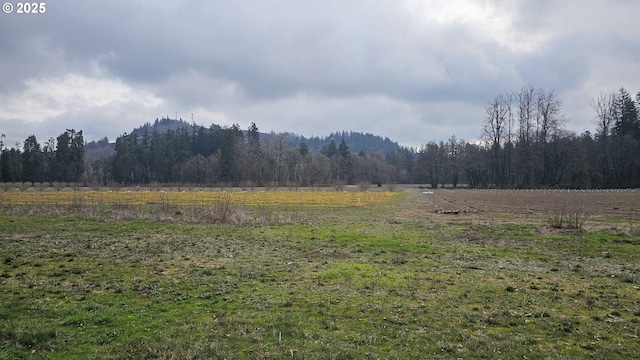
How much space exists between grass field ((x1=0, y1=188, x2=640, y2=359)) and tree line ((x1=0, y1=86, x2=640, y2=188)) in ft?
214

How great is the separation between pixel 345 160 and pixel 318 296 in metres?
135

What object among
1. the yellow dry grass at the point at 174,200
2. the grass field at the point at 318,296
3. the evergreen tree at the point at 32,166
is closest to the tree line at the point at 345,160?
the evergreen tree at the point at 32,166

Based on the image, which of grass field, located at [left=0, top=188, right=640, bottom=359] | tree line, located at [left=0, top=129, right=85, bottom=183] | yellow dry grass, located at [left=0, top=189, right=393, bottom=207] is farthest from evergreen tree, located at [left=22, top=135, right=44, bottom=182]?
grass field, located at [left=0, top=188, right=640, bottom=359]

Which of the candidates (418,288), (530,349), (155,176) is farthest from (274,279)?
(155,176)

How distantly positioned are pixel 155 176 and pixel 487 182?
100066 millimetres

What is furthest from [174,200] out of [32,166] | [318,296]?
[32,166]

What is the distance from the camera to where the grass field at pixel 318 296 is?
5.99m

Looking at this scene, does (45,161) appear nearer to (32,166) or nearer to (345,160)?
(32,166)

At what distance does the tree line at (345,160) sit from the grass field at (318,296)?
65.2 meters

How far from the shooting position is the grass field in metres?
5.99

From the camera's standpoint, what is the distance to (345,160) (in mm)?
142750

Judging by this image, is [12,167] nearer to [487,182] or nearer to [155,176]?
[155,176]

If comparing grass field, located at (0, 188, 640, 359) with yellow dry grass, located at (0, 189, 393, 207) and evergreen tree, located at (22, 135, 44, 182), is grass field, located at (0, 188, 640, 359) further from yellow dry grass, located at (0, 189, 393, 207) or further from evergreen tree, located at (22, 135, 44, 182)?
evergreen tree, located at (22, 135, 44, 182)

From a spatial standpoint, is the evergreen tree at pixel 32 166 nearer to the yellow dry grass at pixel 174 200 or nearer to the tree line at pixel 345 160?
the tree line at pixel 345 160
